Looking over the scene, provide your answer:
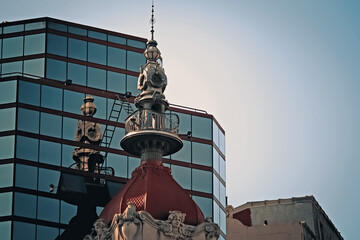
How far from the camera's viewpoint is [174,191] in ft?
185

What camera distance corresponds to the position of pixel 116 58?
8344 centimetres

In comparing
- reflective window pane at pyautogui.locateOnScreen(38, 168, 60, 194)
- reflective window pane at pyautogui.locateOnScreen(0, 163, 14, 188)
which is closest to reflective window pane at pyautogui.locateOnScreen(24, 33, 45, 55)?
reflective window pane at pyautogui.locateOnScreen(38, 168, 60, 194)

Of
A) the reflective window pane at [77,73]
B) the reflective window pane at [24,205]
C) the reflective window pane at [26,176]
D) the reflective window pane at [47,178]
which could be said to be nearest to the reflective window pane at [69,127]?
the reflective window pane at [47,178]

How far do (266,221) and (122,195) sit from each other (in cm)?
3847

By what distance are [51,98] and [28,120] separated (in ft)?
8.04

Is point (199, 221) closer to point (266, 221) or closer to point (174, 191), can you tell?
point (174, 191)

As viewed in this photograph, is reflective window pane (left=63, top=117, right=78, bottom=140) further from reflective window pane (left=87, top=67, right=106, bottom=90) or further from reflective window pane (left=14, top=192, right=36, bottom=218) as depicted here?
reflective window pane (left=87, top=67, right=106, bottom=90)

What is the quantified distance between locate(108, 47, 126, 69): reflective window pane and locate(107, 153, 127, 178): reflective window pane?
946cm

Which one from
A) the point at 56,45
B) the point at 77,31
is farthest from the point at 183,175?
the point at 77,31

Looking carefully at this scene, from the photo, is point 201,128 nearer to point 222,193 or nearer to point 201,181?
point 201,181

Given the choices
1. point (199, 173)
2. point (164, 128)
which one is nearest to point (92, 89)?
point (199, 173)

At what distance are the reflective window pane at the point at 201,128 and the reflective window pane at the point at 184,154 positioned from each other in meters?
1.22

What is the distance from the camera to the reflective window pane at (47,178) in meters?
71.7

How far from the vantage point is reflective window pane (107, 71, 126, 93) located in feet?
269
